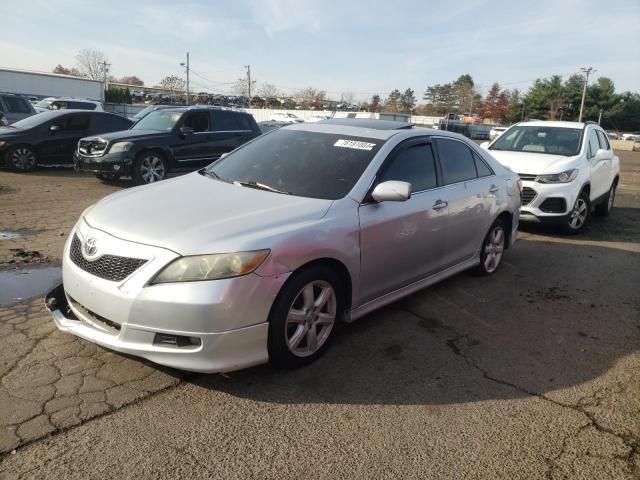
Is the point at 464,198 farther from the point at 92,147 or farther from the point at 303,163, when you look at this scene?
the point at 92,147

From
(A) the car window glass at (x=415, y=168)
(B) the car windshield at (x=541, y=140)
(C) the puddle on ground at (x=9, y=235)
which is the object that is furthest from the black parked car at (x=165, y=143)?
(A) the car window glass at (x=415, y=168)

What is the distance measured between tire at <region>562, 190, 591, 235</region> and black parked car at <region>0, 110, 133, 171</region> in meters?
10.6

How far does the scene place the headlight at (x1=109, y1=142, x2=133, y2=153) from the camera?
10188 mm

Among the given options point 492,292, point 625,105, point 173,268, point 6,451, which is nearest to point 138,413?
point 6,451

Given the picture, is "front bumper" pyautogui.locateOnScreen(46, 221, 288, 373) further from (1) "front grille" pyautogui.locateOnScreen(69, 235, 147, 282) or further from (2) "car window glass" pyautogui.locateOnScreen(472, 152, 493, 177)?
(2) "car window glass" pyautogui.locateOnScreen(472, 152, 493, 177)

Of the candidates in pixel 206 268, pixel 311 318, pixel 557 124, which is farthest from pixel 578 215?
pixel 206 268

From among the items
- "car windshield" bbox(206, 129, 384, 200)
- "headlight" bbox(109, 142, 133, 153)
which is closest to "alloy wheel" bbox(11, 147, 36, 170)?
"headlight" bbox(109, 142, 133, 153)

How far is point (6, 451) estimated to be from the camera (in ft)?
8.25

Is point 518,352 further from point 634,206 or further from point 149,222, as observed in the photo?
point 634,206

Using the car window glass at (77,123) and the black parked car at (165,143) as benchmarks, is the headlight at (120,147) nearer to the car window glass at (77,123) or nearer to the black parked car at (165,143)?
the black parked car at (165,143)

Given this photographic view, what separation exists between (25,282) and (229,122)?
25.0 feet

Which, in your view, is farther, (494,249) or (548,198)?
(548,198)

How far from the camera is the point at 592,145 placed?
29.4ft

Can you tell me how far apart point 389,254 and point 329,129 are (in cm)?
140
